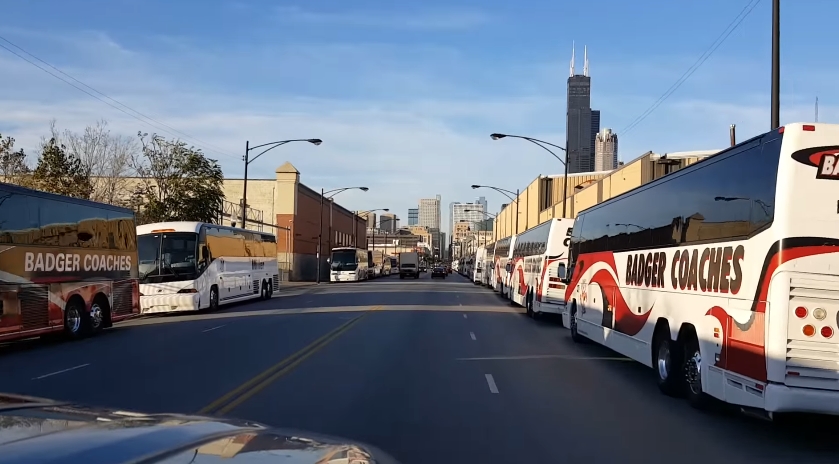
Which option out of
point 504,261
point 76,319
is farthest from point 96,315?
point 504,261

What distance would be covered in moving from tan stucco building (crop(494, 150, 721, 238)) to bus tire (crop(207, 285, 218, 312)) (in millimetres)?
16955

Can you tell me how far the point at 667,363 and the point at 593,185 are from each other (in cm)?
3888

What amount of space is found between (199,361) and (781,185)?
10678 mm

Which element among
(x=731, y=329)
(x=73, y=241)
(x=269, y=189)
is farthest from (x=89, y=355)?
(x=269, y=189)

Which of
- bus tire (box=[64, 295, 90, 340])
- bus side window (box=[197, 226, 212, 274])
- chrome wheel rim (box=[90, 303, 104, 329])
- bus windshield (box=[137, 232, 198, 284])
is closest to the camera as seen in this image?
bus tire (box=[64, 295, 90, 340])

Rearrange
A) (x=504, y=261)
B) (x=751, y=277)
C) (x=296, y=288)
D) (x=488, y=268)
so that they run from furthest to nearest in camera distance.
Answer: (x=488, y=268), (x=296, y=288), (x=504, y=261), (x=751, y=277)

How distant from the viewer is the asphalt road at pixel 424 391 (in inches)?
323

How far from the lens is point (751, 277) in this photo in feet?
28.2

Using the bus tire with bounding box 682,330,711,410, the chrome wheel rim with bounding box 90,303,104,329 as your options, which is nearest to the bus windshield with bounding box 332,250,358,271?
Result: the chrome wheel rim with bounding box 90,303,104,329

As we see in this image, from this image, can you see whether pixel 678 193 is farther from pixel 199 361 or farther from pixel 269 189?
pixel 269 189

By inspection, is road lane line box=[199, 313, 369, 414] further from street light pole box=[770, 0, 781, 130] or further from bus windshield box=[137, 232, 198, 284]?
bus windshield box=[137, 232, 198, 284]

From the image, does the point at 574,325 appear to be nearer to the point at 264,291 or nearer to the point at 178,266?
the point at 178,266

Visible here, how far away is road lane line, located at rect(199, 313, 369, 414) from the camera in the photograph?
9680 millimetres

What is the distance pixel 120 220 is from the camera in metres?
22.2
